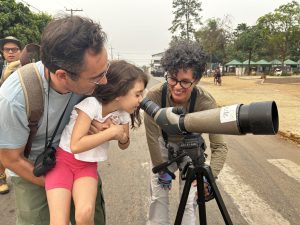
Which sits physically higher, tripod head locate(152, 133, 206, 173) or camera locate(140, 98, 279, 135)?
camera locate(140, 98, 279, 135)

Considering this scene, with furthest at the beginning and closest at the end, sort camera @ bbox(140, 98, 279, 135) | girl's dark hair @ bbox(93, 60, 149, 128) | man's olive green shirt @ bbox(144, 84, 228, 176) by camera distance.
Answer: man's olive green shirt @ bbox(144, 84, 228, 176) < girl's dark hair @ bbox(93, 60, 149, 128) < camera @ bbox(140, 98, 279, 135)

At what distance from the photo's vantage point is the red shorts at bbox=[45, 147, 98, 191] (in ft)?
6.39

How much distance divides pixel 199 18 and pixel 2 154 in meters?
60.6

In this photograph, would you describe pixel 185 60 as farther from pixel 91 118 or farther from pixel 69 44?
pixel 69 44

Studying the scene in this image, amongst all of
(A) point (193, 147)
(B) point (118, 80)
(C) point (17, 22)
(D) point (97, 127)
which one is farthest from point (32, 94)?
(C) point (17, 22)

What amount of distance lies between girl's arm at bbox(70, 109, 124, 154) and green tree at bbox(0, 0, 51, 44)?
826 inches

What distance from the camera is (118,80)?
2.22 meters

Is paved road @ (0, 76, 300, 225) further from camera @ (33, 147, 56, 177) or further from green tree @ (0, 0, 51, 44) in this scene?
green tree @ (0, 0, 51, 44)

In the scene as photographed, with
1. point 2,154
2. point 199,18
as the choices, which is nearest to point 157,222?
point 2,154

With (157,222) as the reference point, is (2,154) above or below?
above

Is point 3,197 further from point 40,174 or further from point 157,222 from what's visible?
point 40,174

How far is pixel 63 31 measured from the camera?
166 centimetres

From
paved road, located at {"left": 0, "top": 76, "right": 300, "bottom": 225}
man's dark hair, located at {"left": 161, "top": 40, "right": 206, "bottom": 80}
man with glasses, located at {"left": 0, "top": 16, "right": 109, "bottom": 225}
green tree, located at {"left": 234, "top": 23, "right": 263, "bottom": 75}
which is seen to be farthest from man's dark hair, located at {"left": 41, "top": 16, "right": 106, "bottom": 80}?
green tree, located at {"left": 234, "top": 23, "right": 263, "bottom": 75}

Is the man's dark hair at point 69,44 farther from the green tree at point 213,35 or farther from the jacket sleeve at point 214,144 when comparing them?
the green tree at point 213,35
